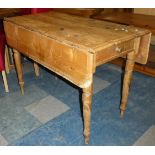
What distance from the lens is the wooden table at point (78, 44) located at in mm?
1260

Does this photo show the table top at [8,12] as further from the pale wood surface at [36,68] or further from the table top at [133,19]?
the table top at [133,19]

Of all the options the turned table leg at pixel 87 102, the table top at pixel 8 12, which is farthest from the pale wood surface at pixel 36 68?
the turned table leg at pixel 87 102

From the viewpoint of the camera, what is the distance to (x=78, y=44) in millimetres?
1244

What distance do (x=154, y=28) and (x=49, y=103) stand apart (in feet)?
4.35

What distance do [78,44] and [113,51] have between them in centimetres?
26

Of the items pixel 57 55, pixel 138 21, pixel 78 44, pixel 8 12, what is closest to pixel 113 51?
pixel 78 44

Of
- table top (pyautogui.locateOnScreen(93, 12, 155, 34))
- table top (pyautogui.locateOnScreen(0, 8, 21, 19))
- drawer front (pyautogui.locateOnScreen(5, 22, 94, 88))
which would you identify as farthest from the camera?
table top (pyautogui.locateOnScreen(0, 8, 21, 19))

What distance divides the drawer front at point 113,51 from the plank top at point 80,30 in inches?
2.0

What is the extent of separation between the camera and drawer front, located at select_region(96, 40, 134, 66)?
130 cm

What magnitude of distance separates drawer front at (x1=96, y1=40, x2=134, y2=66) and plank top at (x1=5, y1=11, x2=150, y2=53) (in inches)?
2.0

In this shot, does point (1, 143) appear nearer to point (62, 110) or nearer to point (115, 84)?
point (62, 110)

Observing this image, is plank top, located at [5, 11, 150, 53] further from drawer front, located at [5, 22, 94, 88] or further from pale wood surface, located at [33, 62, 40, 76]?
pale wood surface, located at [33, 62, 40, 76]

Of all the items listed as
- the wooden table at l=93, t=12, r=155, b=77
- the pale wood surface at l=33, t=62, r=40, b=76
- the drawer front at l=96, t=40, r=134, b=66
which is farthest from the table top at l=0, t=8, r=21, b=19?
the drawer front at l=96, t=40, r=134, b=66
